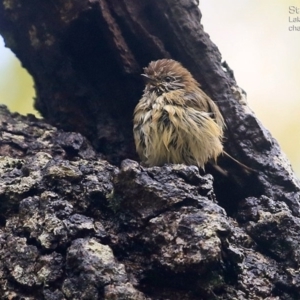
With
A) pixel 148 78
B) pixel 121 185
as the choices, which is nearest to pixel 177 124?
pixel 148 78

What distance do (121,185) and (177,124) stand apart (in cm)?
124

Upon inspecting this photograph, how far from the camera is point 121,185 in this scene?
290 centimetres

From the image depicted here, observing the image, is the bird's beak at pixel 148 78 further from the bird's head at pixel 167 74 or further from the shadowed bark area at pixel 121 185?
the shadowed bark area at pixel 121 185

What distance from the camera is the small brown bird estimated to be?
4012mm

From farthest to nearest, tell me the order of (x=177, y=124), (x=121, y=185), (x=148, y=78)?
(x=148, y=78) < (x=177, y=124) < (x=121, y=185)

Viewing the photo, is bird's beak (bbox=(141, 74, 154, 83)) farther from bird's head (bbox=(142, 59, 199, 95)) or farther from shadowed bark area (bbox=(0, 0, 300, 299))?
Result: shadowed bark area (bbox=(0, 0, 300, 299))

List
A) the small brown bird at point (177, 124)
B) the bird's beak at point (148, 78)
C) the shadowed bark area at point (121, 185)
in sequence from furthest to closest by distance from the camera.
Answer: the bird's beak at point (148, 78), the small brown bird at point (177, 124), the shadowed bark area at point (121, 185)

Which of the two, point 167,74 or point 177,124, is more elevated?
point 167,74

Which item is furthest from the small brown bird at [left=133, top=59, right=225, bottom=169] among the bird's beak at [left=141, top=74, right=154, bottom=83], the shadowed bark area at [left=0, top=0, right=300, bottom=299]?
the shadowed bark area at [left=0, top=0, right=300, bottom=299]

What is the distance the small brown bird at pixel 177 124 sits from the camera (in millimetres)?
4012

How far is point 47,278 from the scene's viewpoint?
8.38 feet

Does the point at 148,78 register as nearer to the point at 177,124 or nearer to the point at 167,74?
the point at 167,74

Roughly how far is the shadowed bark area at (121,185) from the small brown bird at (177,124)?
0.10m

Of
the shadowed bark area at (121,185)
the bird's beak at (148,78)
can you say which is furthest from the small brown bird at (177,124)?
the shadowed bark area at (121,185)
